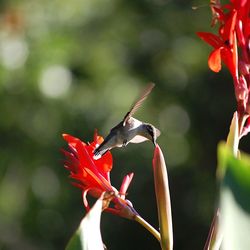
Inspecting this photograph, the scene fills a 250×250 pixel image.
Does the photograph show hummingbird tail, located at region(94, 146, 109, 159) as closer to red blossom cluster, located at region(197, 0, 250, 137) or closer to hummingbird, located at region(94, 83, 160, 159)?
hummingbird, located at region(94, 83, 160, 159)

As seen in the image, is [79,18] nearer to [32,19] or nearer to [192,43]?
[32,19]

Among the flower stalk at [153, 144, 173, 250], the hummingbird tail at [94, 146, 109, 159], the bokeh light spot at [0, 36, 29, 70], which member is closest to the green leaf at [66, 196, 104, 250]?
the flower stalk at [153, 144, 173, 250]

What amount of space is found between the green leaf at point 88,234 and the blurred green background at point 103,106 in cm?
335

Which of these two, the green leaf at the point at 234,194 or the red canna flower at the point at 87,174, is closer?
the green leaf at the point at 234,194

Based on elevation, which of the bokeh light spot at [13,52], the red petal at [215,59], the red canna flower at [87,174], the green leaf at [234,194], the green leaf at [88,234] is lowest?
the bokeh light spot at [13,52]

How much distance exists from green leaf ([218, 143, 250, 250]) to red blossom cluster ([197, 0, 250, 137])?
400 millimetres

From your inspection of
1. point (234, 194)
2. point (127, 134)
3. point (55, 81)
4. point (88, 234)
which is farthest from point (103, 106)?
point (234, 194)

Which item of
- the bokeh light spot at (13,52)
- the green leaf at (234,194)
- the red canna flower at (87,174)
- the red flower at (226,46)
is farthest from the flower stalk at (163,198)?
the bokeh light spot at (13,52)

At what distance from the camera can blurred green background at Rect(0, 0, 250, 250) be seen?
15.6ft

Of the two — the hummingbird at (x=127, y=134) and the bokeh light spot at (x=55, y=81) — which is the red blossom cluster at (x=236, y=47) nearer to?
the hummingbird at (x=127, y=134)

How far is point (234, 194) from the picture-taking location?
2.97 feet

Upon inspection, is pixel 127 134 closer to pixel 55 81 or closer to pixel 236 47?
pixel 236 47

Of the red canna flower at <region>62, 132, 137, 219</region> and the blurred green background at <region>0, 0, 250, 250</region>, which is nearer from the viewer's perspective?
the red canna flower at <region>62, 132, 137, 219</region>

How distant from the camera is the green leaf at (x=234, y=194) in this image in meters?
0.89
